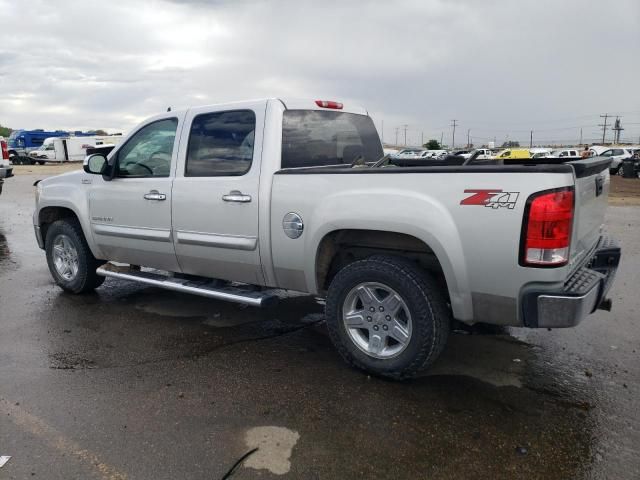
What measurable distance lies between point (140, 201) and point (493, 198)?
127 inches

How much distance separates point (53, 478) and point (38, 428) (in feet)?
1.91

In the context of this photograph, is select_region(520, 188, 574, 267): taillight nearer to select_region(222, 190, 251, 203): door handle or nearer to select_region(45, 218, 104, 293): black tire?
select_region(222, 190, 251, 203): door handle

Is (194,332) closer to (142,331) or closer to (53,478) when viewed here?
(142,331)

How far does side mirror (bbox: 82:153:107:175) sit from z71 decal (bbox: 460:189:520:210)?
3571 mm

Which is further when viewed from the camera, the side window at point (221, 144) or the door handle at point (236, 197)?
the side window at point (221, 144)

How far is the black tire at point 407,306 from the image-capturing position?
3.48 meters

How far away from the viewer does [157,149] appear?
16.5ft

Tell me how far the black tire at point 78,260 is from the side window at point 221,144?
1.83 meters

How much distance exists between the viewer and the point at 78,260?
5.82 m

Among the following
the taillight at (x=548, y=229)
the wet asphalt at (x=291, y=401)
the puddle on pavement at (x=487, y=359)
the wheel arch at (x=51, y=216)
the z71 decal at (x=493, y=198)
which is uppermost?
the z71 decal at (x=493, y=198)

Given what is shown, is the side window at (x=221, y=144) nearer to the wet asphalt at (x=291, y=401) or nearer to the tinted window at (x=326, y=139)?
the tinted window at (x=326, y=139)

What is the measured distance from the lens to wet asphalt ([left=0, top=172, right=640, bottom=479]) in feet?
9.34

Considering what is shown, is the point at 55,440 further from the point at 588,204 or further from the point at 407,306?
the point at 588,204

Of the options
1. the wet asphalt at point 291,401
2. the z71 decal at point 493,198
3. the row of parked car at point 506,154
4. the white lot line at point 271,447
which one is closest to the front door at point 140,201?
the wet asphalt at point 291,401
